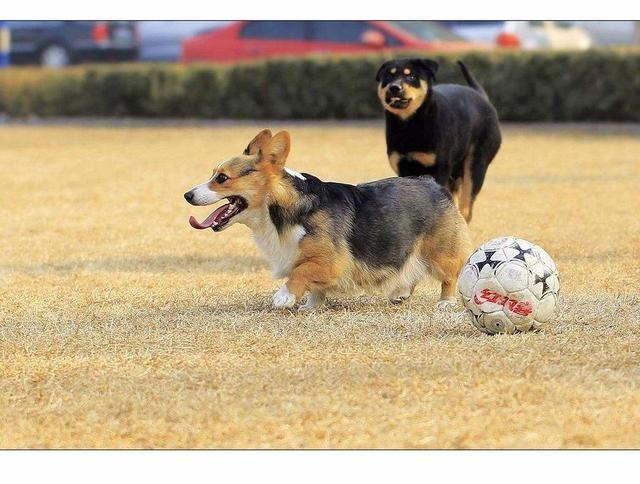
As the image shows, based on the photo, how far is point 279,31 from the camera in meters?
24.4

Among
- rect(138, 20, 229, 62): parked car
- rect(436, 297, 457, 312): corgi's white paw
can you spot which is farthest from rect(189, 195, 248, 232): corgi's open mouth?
rect(138, 20, 229, 62): parked car

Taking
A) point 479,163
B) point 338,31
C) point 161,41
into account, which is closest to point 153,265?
point 479,163

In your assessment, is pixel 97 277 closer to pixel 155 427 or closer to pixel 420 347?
pixel 420 347

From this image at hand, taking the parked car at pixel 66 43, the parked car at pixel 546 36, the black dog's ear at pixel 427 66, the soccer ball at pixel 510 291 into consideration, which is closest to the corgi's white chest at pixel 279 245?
the soccer ball at pixel 510 291

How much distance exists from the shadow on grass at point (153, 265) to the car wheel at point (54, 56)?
18554 mm

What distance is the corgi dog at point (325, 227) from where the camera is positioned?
604cm

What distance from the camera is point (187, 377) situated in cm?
489

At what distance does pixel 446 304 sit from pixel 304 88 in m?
16.2

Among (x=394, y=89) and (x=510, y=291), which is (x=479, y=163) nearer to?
(x=394, y=89)

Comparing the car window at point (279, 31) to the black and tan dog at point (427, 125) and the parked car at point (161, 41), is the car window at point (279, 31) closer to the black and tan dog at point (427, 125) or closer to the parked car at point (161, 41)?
the parked car at point (161, 41)

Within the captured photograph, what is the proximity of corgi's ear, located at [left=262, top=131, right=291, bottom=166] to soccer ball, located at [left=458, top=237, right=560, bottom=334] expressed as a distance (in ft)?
4.06

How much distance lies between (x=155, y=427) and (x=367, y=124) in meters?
17.9
